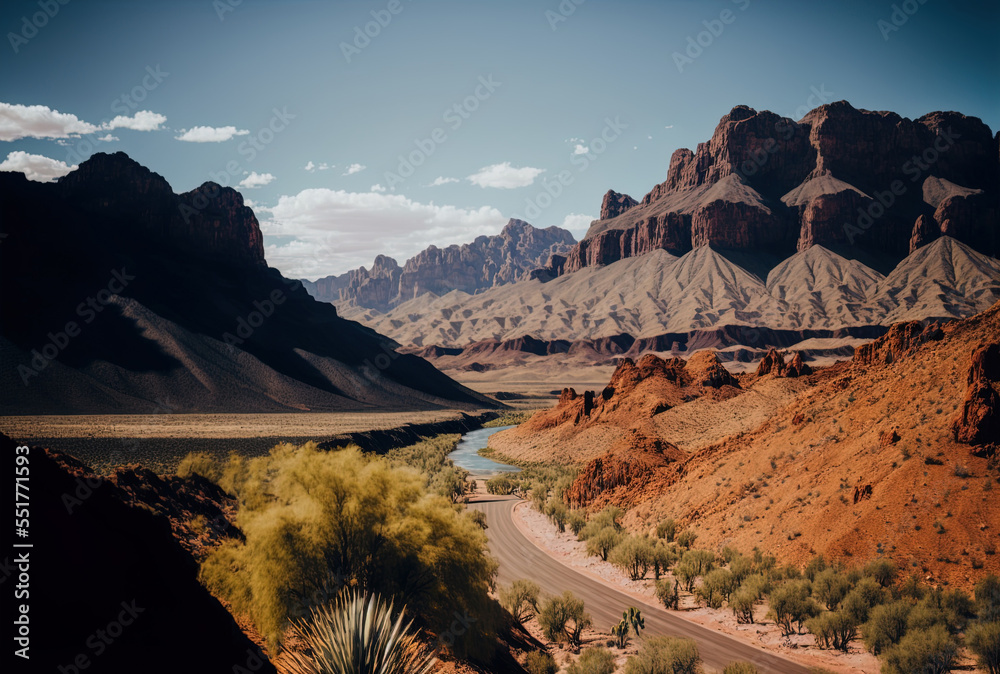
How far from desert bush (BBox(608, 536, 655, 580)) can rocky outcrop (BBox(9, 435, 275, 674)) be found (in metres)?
20.4

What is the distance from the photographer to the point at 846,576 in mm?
22266

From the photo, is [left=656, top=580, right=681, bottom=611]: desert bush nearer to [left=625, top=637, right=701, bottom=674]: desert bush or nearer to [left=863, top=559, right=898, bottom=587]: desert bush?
[left=625, top=637, right=701, bottom=674]: desert bush

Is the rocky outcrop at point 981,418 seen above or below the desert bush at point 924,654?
above

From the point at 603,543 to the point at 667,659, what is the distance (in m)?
15.2

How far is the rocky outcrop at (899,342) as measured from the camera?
122ft

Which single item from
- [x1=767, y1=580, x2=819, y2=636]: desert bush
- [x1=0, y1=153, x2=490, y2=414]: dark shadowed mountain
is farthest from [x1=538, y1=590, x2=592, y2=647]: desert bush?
[x1=0, y1=153, x2=490, y2=414]: dark shadowed mountain

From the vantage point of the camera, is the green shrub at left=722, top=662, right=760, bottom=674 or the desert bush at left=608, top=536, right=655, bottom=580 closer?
the green shrub at left=722, top=662, right=760, bottom=674

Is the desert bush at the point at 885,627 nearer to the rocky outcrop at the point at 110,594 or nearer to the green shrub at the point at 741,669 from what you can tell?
the green shrub at the point at 741,669

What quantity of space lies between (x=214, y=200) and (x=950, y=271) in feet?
722

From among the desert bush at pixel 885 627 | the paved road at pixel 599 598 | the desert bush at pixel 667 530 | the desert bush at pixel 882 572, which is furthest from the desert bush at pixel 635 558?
the desert bush at pixel 885 627

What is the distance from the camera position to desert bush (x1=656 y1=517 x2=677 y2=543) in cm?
3225

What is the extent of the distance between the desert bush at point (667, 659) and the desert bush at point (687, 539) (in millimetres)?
13335

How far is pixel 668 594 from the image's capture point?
2445 cm

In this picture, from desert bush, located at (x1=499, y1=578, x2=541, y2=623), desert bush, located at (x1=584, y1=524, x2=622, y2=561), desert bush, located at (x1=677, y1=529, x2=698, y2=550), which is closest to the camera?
desert bush, located at (x1=499, y1=578, x2=541, y2=623)
